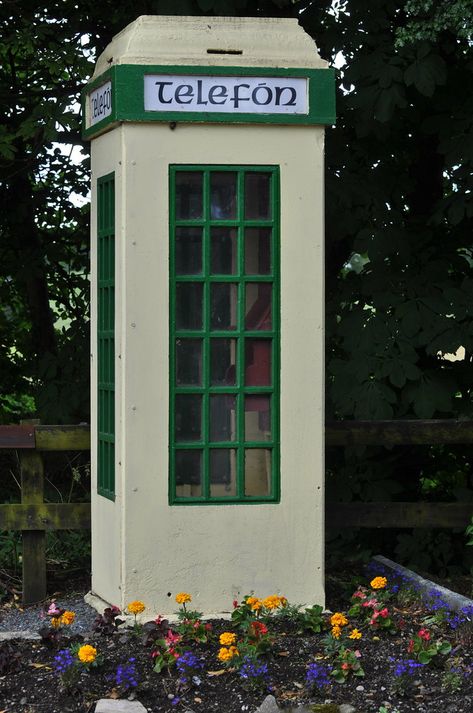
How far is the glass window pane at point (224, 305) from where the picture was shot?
6160 mm

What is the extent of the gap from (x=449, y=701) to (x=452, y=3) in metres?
3.80

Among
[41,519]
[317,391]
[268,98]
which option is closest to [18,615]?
[41,519]

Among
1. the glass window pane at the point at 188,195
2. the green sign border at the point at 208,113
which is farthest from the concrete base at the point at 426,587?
the green sign border at the point at 208,113

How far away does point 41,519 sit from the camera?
6.74m

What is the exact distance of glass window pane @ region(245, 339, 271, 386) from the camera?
6172 millimetres

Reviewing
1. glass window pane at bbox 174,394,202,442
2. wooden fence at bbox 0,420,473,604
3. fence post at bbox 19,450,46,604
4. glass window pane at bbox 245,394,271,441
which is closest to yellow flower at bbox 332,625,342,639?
glass window pane at bbox 245,394,271,441

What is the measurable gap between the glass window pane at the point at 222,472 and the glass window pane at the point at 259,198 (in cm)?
120

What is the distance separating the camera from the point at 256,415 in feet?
20.4

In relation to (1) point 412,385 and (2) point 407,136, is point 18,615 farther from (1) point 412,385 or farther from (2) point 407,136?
Result: (2) point 407,136

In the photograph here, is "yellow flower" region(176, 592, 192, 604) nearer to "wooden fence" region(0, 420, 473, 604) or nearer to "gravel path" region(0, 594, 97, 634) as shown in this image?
"gravel path" region(0, 594, 97, 634)

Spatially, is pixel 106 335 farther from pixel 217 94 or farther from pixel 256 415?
pixel 217 94

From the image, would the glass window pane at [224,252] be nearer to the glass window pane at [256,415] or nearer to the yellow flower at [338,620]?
the glass window pane at [256,415]

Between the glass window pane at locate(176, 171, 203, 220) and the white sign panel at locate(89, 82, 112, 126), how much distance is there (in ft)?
1.64

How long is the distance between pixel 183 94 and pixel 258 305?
111cm
